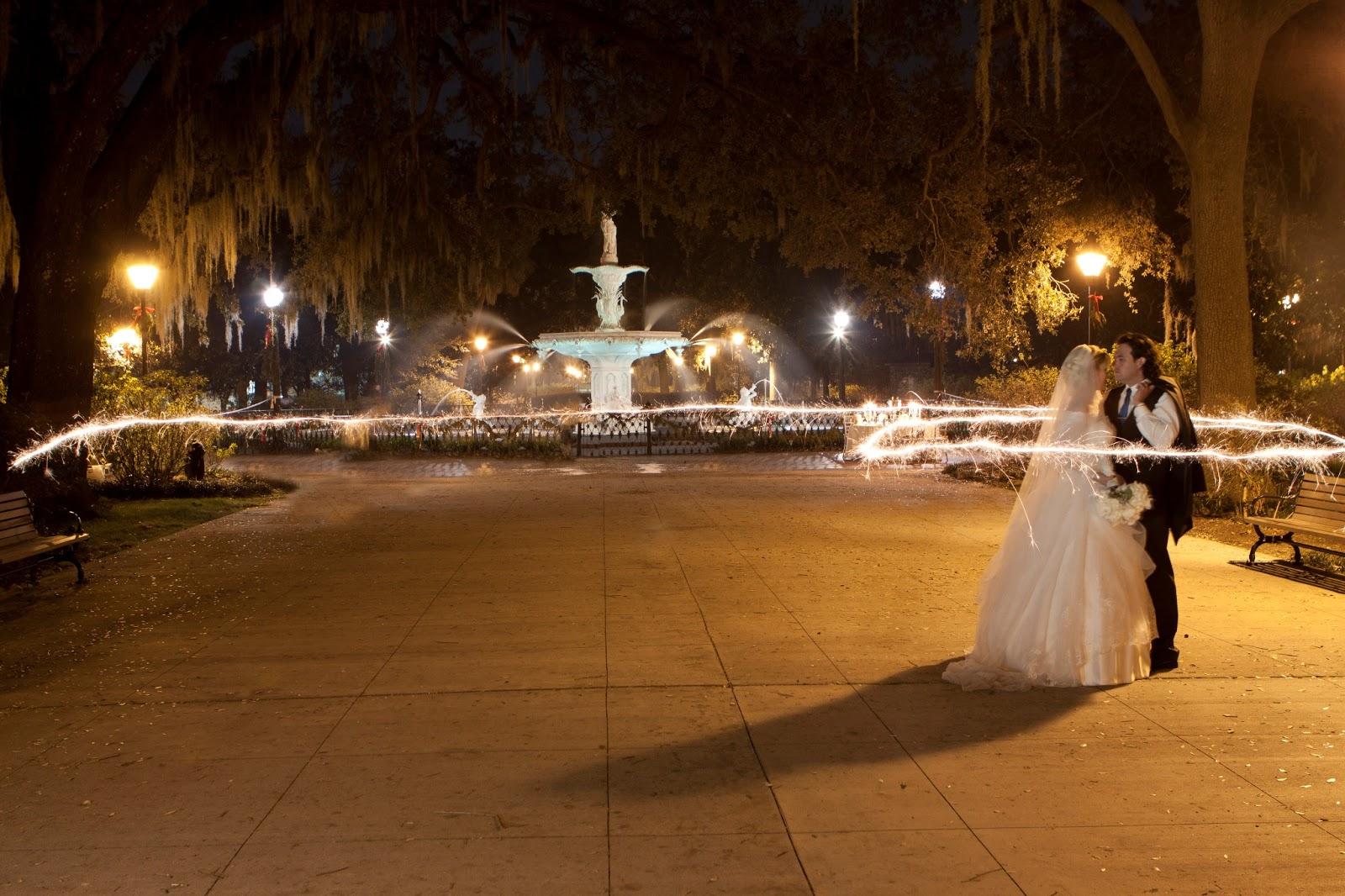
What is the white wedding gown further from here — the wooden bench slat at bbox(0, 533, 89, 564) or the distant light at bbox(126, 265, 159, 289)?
the distant light at bbox(126, 265, 159, 289)

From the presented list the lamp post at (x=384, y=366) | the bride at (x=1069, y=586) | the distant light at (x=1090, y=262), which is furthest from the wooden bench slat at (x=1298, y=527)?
the lamp post at (x=384, y=366)

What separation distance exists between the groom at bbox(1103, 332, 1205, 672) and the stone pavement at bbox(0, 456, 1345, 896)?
0.42m

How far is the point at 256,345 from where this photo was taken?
62.8 metres

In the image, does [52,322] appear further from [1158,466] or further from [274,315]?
[274,315]

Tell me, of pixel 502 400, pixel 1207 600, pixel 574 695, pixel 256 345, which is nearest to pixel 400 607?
pixel 574 695

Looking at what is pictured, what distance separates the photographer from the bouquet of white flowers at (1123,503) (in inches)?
246

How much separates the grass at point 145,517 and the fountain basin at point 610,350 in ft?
47.5

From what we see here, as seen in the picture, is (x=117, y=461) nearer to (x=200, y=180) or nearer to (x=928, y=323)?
(x=200, y=180)

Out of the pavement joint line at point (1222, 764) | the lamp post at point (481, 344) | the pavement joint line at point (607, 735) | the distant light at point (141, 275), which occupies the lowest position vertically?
the pavement joint line at point (1222, 764)

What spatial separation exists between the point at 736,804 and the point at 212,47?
13111 mm

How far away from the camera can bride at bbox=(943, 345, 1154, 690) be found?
625cm

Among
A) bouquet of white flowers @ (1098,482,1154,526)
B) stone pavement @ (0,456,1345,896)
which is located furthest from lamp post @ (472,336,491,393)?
bouquet of white flowers @ (1098,482,1154,526)

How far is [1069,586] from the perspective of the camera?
20.5ft

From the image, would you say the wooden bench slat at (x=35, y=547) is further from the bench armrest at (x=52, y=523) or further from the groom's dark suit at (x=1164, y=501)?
the groom's dark suit at (x=1164, y=501)
